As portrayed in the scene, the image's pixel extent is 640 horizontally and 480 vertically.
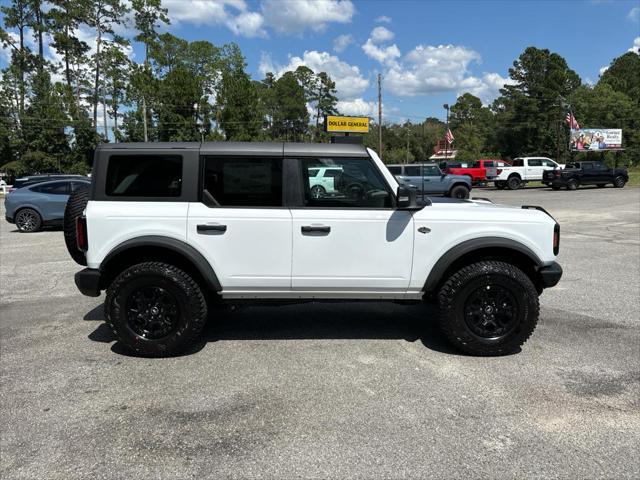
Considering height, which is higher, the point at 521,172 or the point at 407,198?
the point at 521,172

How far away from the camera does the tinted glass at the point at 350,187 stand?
4.31m

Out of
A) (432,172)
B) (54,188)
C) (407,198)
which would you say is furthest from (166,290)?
(432,172)

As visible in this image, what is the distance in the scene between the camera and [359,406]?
3436 mm

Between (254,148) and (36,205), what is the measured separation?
11797 millimetres

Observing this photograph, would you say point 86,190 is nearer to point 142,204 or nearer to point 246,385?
point 142,204

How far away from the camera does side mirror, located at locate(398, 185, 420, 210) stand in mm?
4133

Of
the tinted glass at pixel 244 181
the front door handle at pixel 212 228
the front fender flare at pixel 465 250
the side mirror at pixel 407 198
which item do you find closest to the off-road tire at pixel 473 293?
the front fender flare at pixel 465 250

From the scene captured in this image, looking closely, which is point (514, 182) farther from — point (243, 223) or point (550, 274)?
point (243, 223)

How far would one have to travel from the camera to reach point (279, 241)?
4.23 meters

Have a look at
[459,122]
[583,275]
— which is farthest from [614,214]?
[459,122]

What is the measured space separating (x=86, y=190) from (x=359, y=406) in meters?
3.58

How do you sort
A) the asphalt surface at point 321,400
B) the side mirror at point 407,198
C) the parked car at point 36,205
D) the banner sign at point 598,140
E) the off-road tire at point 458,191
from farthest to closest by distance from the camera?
the banner sign at point 598,140, the off-road tire at point 458,191, the parked car at point 36,205, the side mirror at point 407,198, the asphalt surface at point 321,400

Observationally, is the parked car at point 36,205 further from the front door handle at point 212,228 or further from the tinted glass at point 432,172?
the tinted glass at point 432,172

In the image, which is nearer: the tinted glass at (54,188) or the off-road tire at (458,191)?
the tinted glass at (54,188)
